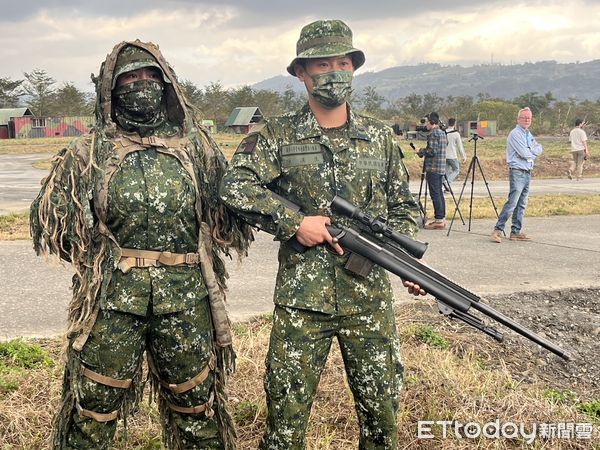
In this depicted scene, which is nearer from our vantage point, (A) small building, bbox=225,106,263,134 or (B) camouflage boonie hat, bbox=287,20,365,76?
(B) camouflage boonie hat, bbox=287,20,365,76

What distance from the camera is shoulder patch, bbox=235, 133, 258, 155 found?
2768 mm

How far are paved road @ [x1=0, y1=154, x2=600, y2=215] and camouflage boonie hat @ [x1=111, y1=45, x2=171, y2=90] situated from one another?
9.33m

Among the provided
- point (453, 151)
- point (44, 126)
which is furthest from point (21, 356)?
point (44, 126)

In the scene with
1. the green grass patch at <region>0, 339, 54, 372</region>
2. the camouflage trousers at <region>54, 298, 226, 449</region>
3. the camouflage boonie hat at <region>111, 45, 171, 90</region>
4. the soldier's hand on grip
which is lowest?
the green grass patch at <region>0, 339, 54, 372</region>

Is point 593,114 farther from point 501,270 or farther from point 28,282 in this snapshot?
point 28,282

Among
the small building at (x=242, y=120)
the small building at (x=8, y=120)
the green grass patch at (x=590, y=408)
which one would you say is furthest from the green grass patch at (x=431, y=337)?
the small building at (x=8, y=120)

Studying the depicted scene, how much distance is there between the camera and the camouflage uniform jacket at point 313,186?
2686 mm

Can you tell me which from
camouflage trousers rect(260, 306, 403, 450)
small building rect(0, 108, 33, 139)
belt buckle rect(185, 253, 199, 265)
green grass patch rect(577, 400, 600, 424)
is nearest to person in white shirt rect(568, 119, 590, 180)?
green grass patch rect(577, 400, 600, 424)

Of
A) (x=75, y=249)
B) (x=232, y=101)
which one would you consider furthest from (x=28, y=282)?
(x=232, y=101)

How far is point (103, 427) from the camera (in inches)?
106

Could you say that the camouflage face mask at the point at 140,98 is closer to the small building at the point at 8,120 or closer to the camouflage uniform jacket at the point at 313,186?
the camouflage uniform jacket at the point at 313,186

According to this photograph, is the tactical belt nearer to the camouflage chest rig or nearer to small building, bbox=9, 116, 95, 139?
the camouflage chest rig

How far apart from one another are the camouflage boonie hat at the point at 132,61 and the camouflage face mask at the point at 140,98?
0.19 ft

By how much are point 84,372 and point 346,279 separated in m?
1.26
